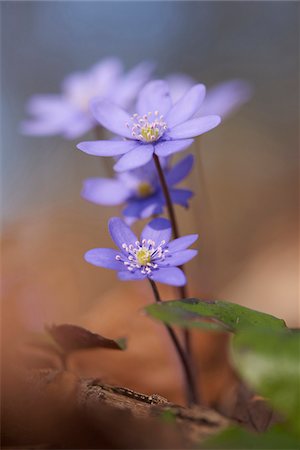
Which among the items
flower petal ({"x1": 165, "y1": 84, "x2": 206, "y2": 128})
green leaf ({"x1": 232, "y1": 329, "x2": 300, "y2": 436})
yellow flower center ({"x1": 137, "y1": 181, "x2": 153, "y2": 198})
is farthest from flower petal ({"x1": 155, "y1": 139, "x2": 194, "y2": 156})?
green leaf ({"x1": 232, "y1": 329, "x2": 300, "y2": 436})

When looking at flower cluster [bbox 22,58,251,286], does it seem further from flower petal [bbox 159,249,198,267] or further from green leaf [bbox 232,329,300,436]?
green leaf [bbox 232,329,300,436]

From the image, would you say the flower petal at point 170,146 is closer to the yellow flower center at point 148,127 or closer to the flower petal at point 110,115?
the yellow flower center at point 148,127

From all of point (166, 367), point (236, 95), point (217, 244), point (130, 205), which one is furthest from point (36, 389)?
point (217, 244)

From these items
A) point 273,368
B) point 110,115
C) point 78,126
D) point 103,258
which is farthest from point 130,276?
point 78,126

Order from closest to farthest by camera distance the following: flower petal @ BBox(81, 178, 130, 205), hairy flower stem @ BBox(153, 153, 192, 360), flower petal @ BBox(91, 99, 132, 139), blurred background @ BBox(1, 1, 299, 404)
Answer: hairy flower stem @ BBox(153, 153, 192, 360)
flower petal @ BBox(91, 99, 132, 139)
flower petal @ BBox(81, 178, 130, 205)
blurred background @ BBox(1, 1, 299, 404)

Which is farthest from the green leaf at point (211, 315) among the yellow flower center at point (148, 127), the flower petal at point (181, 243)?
the yellow flower center at point (148, 127)

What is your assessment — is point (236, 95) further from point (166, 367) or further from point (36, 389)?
point (36, 389)

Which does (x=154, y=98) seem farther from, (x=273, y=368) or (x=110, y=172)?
(x=273, y=368)
